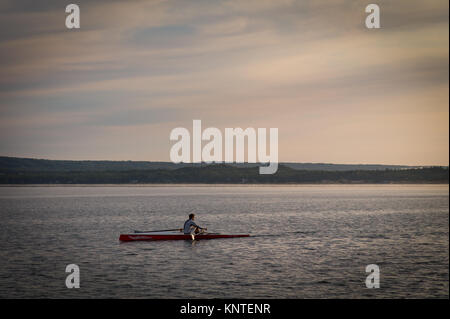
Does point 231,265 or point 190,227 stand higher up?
point 190,227

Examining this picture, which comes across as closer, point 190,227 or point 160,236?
point 190,227

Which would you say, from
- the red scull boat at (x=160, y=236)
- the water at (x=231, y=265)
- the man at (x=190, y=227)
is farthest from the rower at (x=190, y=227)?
the water at (x=231, y=265)

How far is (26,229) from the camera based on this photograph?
2345 inches

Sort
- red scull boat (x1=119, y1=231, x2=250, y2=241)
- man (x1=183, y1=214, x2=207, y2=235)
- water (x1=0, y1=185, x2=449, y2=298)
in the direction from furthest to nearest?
red scull boat (x1=119, y1=231, x2=250, y2=241) → man (x1=183, y1=214, x2=207, y2=235) → water (x1=0, y1=185, x2=449, y2=298)

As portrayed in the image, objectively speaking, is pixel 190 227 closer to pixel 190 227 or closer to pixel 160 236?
pixel 190 227

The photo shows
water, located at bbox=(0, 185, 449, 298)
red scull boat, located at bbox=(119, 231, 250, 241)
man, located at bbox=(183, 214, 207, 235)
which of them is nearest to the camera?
water, located at bbox=(0, 185, 449, 298)

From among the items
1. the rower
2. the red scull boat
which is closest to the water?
the red scull boat

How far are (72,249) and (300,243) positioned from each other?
20.1 meters

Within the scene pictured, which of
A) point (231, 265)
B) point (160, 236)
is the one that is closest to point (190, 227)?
point (160, 236)

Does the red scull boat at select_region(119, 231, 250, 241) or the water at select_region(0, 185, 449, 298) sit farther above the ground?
the red scull boat at select_region(119, 231, 250, 241)

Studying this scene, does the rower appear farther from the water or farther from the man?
the water

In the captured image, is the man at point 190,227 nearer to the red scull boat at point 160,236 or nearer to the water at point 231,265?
the red scull boat at point 160,236
